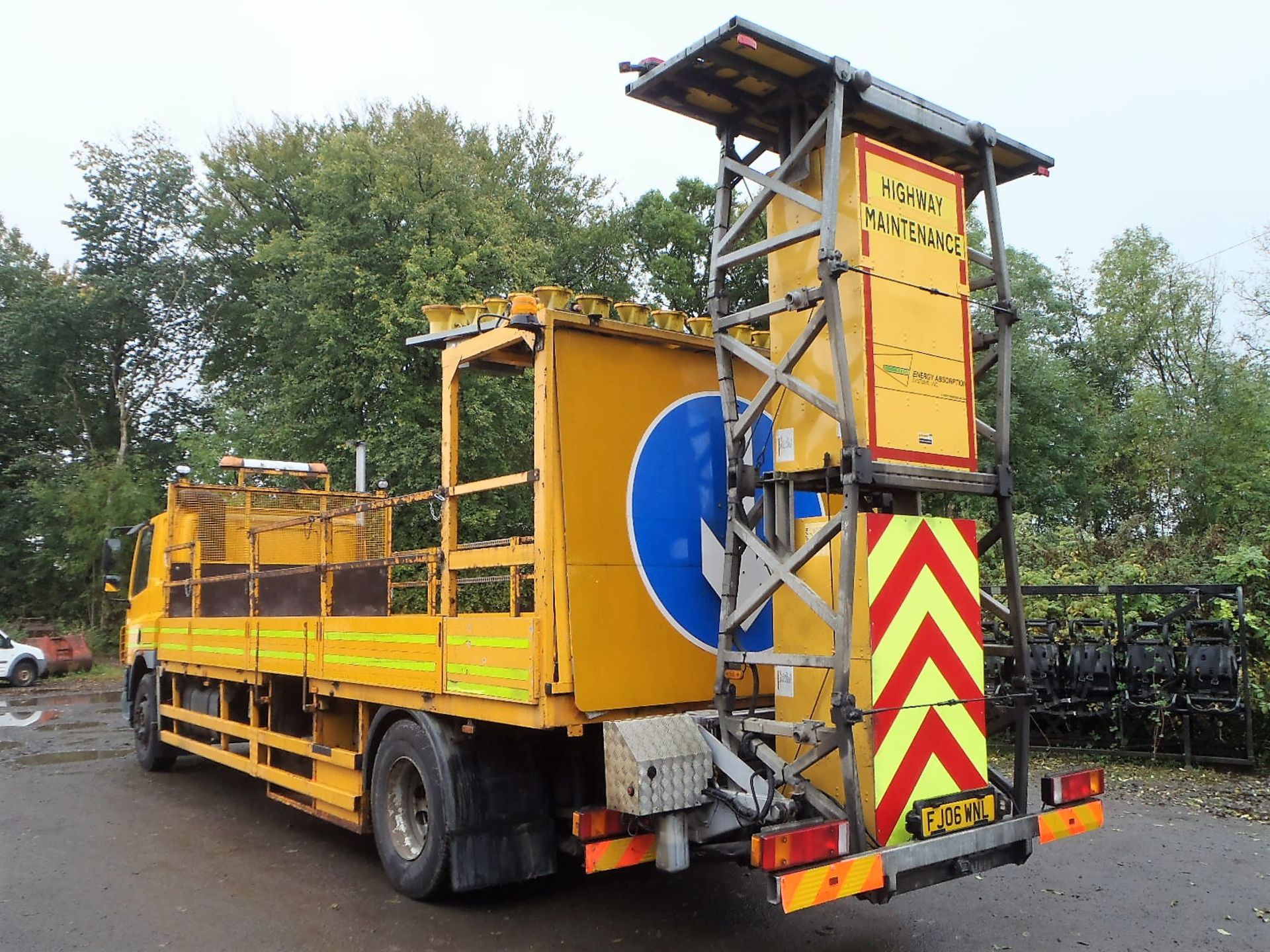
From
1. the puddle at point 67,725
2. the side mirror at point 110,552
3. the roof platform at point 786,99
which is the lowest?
the puddle at point 67,725

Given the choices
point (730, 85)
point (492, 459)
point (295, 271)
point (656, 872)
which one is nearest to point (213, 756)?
point (656, 872)

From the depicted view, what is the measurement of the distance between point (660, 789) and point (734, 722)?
0.50 m

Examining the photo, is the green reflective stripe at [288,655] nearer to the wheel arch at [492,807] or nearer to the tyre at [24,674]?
the wheel arch at [492,807]

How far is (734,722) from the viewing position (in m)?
4.43

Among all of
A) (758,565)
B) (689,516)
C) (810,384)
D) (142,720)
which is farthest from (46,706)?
(810,384)

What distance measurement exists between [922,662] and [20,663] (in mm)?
23649

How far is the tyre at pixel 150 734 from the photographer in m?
10.1

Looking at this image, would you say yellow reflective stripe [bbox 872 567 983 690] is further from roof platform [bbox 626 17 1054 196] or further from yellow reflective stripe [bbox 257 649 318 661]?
yellow reflective stripe [bbox 257 649 318 661]

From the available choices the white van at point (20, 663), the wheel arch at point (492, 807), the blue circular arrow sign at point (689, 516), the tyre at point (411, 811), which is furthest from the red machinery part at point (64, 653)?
the blue circular arrow sign at point (689, 516)

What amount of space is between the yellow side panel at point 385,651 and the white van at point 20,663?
19601 millimetres

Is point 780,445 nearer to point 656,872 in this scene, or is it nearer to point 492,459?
point 656,872

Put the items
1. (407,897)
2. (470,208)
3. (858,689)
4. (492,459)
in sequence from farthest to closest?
(470,208) < (492,459) < (407,897) < (858,689)

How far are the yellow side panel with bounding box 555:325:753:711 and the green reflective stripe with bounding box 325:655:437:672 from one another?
3.58 ft

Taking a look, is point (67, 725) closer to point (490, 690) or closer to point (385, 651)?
point (385, 651)
